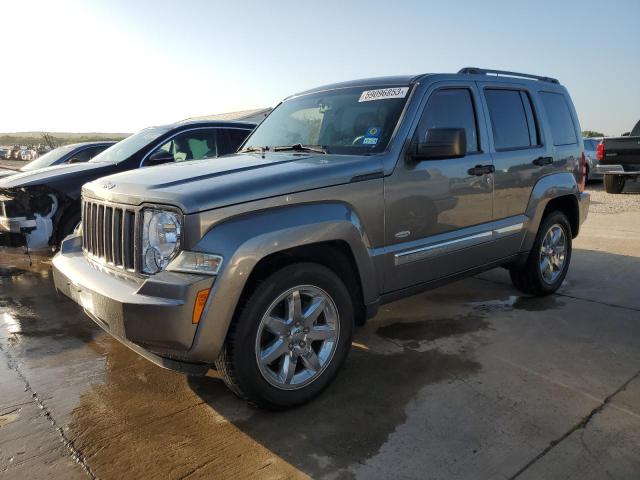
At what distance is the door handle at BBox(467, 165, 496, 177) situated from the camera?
13.0 ft

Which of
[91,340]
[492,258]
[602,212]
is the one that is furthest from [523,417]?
[602,212]

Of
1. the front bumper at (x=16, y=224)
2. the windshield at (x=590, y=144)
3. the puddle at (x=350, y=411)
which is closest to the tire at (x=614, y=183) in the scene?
the windshield at (x=590, y=144)

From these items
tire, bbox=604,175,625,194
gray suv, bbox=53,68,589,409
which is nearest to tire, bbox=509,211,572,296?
gray suv, bbox=53,68,589,409

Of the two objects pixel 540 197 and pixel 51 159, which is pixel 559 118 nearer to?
pixel 540 197

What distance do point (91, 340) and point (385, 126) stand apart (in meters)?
2.90

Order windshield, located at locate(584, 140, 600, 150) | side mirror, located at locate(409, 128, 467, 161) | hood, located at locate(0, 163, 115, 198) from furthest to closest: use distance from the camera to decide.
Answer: windshield, located at locate(584, 140, 600, 150) < hood, located at locate(0, 163, 115, 198) < side mirror, located at locate(409, 128, 467, 161)

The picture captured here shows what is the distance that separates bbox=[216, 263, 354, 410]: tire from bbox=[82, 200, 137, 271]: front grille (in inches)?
29.2

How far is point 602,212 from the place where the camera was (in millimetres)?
10727

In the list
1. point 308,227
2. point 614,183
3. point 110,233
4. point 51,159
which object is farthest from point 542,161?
point 614,183

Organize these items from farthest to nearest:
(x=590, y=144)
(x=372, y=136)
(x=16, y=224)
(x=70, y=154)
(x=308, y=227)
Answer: (x=590, y=144), (x=70, y=154), (x=16, y=224), (x=372, y=136), (x=308, y=227)

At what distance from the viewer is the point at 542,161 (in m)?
4.71

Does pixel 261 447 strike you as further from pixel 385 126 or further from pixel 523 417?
pixel 385 126

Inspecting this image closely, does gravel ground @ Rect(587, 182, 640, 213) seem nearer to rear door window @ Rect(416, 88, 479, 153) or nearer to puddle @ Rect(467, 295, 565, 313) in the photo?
puddle @ Rect(467, 295, 565, 313)

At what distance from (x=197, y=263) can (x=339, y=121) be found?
1.82m
